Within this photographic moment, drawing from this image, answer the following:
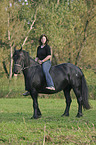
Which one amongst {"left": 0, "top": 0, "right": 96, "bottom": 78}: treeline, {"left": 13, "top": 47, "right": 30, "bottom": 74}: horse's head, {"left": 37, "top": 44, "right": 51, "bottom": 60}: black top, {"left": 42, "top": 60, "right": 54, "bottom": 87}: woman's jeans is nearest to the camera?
{"left": 13, "top": 47, "right": 30, "bottom": 74}: horse's head

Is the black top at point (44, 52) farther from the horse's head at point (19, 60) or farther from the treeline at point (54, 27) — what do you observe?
the treeline at point (54, 27)

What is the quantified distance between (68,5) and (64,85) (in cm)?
1550

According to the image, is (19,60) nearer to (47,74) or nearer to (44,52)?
(44,52)

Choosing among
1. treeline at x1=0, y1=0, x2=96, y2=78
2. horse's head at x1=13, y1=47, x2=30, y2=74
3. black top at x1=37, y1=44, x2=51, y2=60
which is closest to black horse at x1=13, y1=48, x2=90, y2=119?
horse's head at x1=13, y1=47, x2=30, y2=74

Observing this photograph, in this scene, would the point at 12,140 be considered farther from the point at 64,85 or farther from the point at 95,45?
the point at 95,45

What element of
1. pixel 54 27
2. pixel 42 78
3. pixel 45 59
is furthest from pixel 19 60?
pixel 54 27

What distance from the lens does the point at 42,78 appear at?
436 inches

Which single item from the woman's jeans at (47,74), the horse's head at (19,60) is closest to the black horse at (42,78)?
the horse's head at (19,60)

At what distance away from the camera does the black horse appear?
10852 mm

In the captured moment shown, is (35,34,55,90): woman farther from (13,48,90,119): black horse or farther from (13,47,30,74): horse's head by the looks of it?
(13,47,30,74): horse's head

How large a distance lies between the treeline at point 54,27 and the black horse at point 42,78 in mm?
12370

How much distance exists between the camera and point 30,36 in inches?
1008

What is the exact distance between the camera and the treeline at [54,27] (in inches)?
947

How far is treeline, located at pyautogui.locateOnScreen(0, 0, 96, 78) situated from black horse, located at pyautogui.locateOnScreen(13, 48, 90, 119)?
12370 mm
